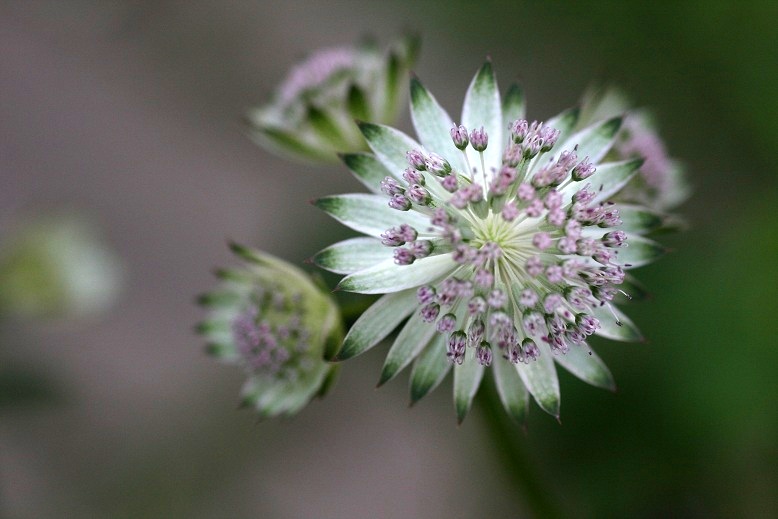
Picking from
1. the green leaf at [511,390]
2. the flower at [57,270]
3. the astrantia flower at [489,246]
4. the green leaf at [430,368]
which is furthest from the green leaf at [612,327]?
the flower at [57,270]

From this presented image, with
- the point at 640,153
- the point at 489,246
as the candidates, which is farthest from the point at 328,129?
the point at 640,153

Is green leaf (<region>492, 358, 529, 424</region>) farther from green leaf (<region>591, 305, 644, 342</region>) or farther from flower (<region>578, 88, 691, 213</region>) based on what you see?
flower (<region>578, 88, 691, 213</region>)

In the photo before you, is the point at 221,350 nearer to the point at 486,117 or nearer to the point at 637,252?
the point at 486,117

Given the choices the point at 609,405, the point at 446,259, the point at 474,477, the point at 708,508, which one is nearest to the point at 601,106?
the point at 446,259

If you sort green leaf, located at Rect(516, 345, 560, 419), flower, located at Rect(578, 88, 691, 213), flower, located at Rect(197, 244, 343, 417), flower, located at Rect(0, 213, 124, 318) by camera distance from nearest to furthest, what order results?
green leaf, located at Rect(516, 345, 560, 419), flower, located at Rect(197, 244, 343, 417), flower, located at Rect(578, 88, 691, 213), flower, located at Rect(0, 213, 124, 318)

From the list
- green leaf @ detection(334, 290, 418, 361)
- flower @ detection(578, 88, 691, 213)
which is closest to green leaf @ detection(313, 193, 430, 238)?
green leaf @ detection(334, 290, 418, 361)

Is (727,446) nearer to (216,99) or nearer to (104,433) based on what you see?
(104,433)
